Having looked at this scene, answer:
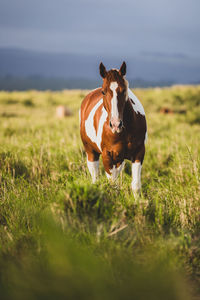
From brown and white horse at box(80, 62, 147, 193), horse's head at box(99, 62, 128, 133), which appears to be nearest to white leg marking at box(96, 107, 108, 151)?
brown and white horse at box(80, 62, 147, 193)

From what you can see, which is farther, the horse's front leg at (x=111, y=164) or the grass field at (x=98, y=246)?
the horse's front leg at (x=111, y=164)

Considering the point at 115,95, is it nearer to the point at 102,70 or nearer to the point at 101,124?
the point at 102,70

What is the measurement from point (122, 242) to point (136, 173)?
1.09m

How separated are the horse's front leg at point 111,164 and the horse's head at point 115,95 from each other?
1.72ft

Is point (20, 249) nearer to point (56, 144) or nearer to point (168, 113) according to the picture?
point (56, 144)

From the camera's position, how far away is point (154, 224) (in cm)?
229

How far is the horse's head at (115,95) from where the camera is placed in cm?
242

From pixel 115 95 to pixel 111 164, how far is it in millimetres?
874

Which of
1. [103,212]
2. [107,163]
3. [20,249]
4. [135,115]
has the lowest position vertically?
[20,249]

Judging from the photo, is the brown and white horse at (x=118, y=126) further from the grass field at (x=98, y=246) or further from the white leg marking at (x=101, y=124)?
the grass field at (x=98, y=246)

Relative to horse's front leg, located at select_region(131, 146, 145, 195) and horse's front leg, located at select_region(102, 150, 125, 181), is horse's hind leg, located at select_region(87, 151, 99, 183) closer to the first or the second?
horse's front leg, located at select_region(102, 150, 125, 181)

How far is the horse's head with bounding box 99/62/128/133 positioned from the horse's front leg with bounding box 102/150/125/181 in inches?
20.7

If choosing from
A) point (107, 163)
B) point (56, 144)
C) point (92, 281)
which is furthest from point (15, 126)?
point (92, 281)

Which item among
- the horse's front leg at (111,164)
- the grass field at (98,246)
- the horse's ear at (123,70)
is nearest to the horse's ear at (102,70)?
the horse's ear at (123,70)
